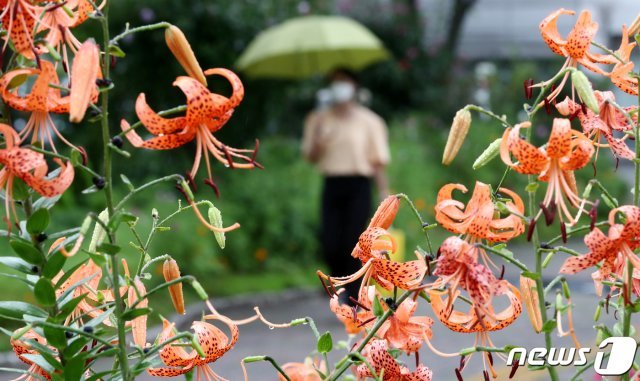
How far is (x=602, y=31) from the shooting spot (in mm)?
19562

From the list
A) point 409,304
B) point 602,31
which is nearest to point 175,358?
point 409,304

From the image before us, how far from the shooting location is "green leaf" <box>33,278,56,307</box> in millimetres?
1025

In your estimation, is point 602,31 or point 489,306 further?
point 602,31

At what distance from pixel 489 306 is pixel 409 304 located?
0.65 feet

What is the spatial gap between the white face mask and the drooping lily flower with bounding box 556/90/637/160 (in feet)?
16.0

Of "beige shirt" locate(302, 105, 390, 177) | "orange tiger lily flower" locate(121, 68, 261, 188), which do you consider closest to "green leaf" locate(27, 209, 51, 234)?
"orange tiger lily flower" locate(121, 68, 261, 188)

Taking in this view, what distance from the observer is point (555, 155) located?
3.40 ft

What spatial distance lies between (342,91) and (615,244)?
5.10 m

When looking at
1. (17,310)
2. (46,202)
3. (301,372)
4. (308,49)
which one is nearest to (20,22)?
(46,202)

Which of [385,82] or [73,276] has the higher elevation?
[73,276]

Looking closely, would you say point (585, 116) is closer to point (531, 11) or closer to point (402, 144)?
point (402, 144)

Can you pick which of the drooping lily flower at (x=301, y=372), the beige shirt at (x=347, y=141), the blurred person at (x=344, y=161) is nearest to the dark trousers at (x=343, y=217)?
the blurred person at (x=344, y=161)

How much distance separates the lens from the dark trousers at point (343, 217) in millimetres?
6234

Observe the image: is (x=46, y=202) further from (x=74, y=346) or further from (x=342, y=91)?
(x=342, y=91)
